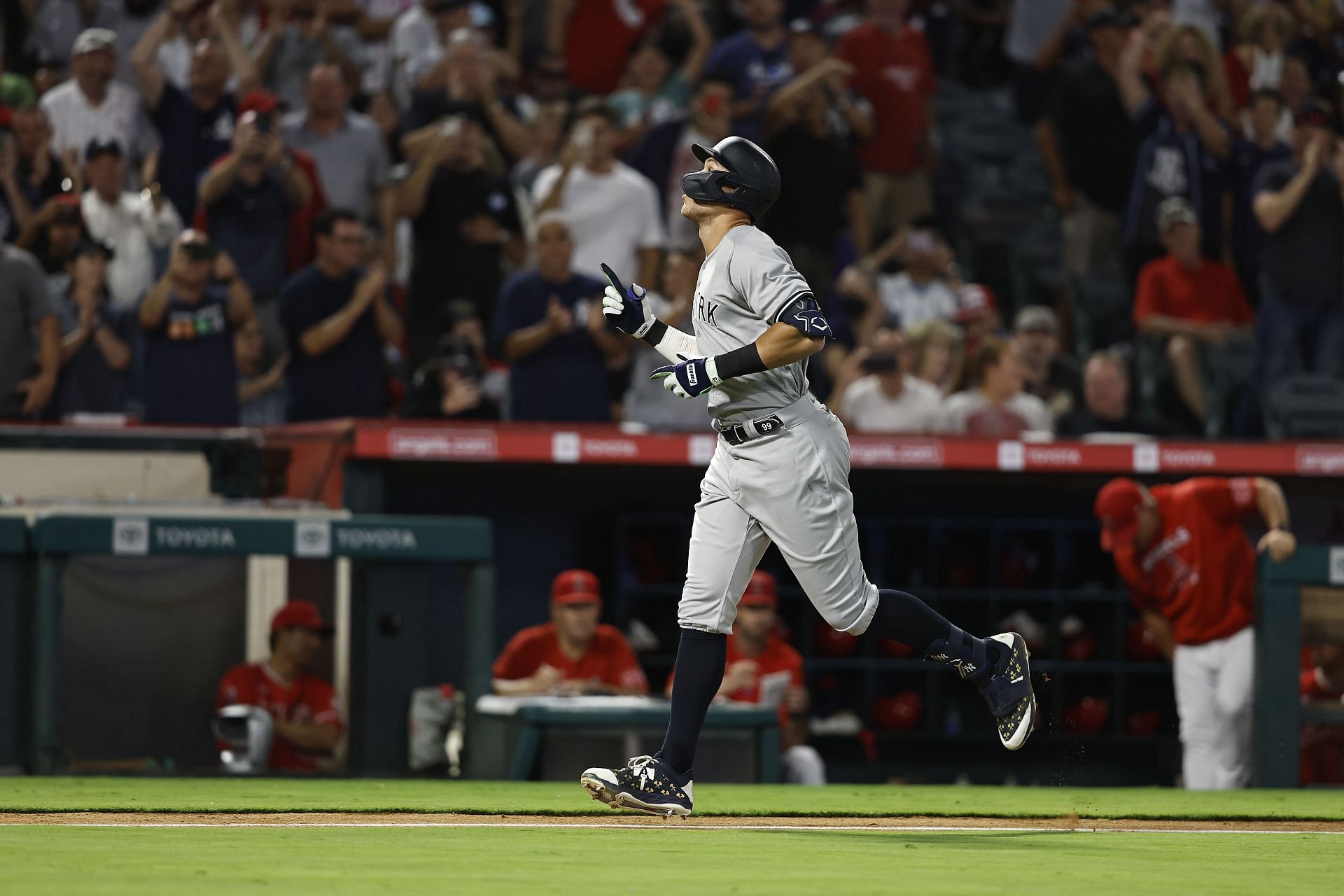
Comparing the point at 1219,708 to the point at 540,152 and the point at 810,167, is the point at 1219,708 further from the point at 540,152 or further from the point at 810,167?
the point at 540,152

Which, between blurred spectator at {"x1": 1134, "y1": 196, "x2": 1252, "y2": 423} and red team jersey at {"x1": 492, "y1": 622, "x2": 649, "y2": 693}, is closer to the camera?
red team jersey at {"x1": 492, "y1": 622, "x2": 649, "y2": 693}

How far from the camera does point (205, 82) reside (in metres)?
11.5

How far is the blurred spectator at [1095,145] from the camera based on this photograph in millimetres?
13539

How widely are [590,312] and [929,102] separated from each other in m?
4.37

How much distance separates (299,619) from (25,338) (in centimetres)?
226

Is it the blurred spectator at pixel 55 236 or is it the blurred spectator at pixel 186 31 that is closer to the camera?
the blurred spectator at pixel 55 236

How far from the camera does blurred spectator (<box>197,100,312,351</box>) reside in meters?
10.8

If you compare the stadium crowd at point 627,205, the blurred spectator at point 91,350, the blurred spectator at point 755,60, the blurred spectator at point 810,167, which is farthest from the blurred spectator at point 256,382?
the blurred spectator at point 755,60

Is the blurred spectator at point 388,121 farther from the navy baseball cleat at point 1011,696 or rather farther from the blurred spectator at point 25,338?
the navy baseball cleat at point 1011,696

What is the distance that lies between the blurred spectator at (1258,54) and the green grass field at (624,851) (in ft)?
25.9

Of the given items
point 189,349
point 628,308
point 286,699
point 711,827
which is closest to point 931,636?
point 711,827

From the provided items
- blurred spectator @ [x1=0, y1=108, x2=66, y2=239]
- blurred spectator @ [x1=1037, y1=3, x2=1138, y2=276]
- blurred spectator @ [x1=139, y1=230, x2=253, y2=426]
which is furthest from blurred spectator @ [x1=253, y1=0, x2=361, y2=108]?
blurred spectator @ [x1=1037, y1=3, x2=1138, y2=276]

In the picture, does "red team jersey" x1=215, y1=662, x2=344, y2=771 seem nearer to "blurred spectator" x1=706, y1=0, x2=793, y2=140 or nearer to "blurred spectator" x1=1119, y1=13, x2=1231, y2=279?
"blurred spectator" x1=706, y1=0, x2=793, y2=140

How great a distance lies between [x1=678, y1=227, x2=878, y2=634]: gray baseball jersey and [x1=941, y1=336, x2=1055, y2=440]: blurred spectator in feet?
16.8
